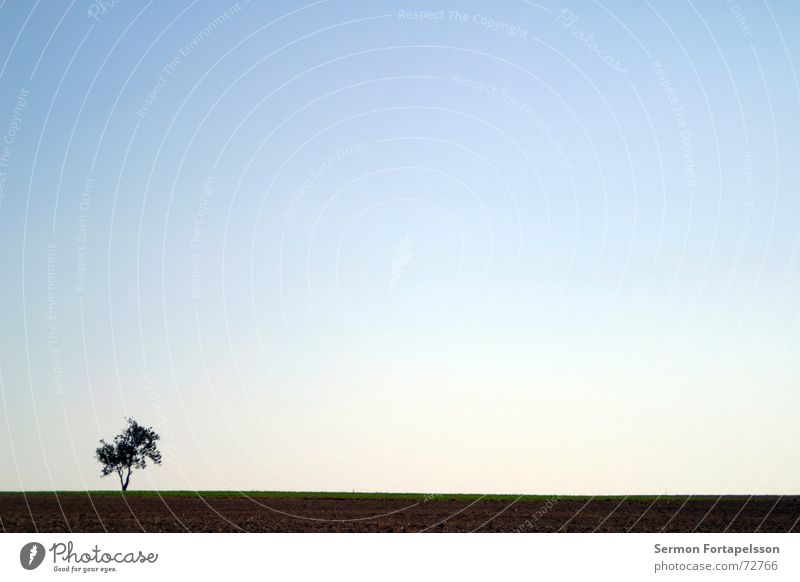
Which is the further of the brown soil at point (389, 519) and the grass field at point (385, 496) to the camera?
the grass field at point (385, 496)

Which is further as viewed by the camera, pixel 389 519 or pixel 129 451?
pixel 129 451

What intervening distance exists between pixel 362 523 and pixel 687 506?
119ft

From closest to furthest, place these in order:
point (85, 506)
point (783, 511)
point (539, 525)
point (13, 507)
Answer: point (539, 525)
point (13, 507)
point (85, 506)
point (783, 511)

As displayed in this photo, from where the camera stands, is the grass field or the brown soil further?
the grass field

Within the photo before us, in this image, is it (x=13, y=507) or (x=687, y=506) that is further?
(x=687, y=506)

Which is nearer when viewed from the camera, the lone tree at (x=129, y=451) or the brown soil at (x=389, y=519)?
the brown soil at (x=389, y=519)

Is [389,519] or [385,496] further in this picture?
[385,496]

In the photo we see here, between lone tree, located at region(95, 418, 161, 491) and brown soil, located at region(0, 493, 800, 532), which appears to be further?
lone tree, located at region(95, 418, 161, 491)
